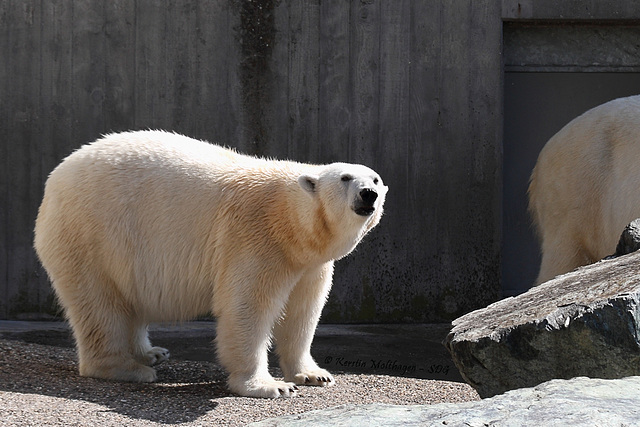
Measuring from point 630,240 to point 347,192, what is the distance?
120 centimetres

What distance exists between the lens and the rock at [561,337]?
2680 millimetres

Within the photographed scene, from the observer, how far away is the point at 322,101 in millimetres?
7180

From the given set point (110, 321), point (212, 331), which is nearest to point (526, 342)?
point (110, 321)

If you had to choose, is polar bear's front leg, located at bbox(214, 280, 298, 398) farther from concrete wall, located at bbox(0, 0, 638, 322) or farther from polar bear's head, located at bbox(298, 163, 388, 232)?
concrete wall, located at bbox(0, 0, 638, 322)

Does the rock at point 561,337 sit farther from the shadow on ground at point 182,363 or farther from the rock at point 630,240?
the shadow on ground at point 182,363

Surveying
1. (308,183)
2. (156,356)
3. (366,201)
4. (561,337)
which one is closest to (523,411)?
(561,337)

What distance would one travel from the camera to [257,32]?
7117mm

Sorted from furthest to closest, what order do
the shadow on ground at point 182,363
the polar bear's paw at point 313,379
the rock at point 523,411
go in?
the polar bear's paw at point 313,379
the shadow on ground at point 182,363
the rock at point 523,411

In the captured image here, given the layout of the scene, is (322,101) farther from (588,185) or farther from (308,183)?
(308,183)

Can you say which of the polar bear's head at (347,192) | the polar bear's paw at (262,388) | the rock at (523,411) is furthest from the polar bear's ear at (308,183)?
the rock at (523,411)

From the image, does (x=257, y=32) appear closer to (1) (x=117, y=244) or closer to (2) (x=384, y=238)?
(2) (x=384, y=238)

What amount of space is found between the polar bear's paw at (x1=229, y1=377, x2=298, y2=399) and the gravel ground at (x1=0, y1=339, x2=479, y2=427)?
43 mm

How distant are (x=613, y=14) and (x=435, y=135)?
1684 millimetres

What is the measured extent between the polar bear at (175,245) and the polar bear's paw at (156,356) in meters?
0.32
